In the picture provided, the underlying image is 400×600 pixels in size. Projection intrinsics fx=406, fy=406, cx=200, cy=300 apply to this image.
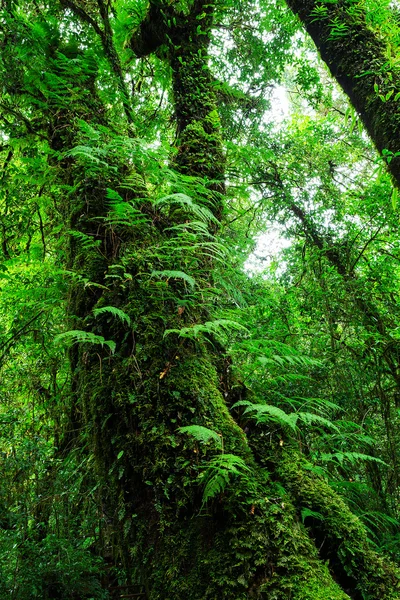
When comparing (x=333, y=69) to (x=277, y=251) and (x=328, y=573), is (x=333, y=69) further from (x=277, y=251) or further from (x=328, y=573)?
(x=277, y=251)

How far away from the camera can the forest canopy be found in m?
1.96

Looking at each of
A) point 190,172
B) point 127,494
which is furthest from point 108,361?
point 190,172

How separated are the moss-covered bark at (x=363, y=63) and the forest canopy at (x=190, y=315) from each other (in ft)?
0.06

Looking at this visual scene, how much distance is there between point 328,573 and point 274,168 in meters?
7.31

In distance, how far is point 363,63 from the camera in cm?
345

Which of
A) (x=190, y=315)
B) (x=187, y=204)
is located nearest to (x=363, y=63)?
(x=187, y=204)

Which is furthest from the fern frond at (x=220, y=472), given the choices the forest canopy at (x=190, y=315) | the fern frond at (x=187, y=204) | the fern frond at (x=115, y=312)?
the fern frond at (x=187, y=204)

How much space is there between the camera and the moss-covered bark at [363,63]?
3.25 metres

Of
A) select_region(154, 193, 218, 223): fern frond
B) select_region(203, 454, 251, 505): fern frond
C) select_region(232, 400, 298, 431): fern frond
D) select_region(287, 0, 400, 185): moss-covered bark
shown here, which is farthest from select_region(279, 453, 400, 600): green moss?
select_region(287, 0, 400, 185): moss-covered bark

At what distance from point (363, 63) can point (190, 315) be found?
2.66 meters

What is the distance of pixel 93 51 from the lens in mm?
4582

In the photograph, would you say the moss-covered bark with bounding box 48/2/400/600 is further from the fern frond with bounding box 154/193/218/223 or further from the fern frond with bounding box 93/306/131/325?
the fern frond with bounding box 154/193/218/223

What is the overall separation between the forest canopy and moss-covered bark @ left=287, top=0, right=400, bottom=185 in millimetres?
18

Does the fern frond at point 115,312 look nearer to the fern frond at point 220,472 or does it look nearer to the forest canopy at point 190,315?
the forest canopy at point 190,315
